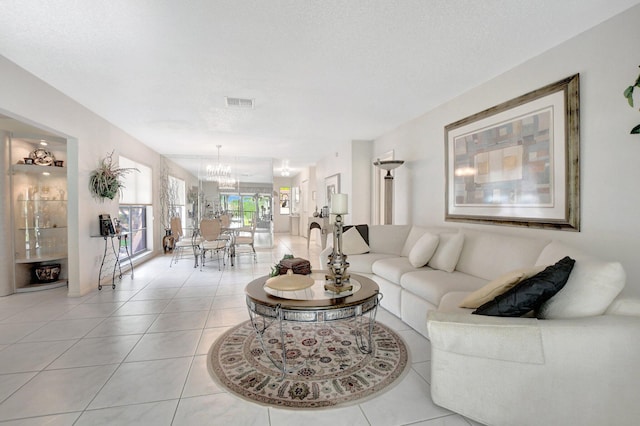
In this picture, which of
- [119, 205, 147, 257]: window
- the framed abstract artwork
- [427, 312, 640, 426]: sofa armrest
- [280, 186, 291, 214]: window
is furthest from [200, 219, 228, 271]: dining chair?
[280, 186, 291, 214]: window

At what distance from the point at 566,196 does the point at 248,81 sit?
337cm

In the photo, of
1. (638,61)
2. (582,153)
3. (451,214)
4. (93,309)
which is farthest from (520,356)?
(93,309)

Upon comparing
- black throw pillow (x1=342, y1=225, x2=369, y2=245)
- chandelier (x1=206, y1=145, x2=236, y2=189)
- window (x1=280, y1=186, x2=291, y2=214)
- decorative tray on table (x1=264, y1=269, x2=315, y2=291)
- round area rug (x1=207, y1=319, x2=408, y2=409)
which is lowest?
round area rug (x1=207, y1=319, x2=408, y2=409)

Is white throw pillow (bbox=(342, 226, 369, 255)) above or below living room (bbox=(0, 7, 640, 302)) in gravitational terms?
below

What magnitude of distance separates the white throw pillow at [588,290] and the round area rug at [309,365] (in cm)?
116

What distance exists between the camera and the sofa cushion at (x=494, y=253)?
8.09 ft

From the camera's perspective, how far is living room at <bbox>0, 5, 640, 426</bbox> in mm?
2115

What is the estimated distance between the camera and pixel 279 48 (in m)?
2.58

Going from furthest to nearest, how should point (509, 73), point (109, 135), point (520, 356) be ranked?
point (109, 135) → point (509, 73) → point (520, 356)

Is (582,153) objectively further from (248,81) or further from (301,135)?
(301,135)

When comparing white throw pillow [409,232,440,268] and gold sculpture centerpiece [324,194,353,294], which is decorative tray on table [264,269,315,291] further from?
white throw pillow [409,232,440,268]

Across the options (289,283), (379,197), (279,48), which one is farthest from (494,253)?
(379,197)

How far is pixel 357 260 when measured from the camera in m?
3.88

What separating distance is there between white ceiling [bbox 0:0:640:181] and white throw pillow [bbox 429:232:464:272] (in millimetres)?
1826
